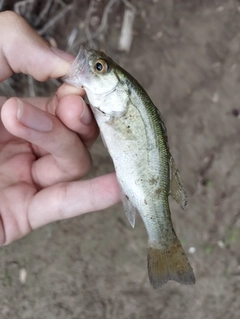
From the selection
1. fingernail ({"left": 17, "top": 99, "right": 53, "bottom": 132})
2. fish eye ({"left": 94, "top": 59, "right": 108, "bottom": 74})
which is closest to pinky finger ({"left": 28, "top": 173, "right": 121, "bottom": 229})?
fingernail ({"left": 17, "top": 99, "right": 53, "bottom": 132})

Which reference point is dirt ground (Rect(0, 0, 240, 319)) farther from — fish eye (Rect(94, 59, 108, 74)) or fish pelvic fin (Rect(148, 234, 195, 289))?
fish eye (Rect(94, 59, 108, 74))

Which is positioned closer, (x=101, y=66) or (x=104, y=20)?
(x=101, y=66)

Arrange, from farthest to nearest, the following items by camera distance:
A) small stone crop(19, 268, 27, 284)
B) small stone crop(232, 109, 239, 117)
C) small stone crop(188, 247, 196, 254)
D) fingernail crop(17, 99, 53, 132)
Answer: small stone crop(232, 109, 239, 117)
small stone crop(188, 247, 196, 254)
small stone crop(19, 268, 27, 284)
fingernail crop(17, 99, 53, 132)

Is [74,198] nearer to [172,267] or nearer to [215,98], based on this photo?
[172,267]

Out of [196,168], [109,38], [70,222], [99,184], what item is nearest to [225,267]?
[196,168]

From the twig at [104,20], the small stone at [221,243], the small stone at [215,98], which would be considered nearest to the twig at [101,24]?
the twig at [104,20]

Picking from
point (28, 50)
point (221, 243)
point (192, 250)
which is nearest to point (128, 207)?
point (28, 50)

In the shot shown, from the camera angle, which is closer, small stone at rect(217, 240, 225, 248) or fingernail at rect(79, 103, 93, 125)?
fingernail at rect(79, 103, 93, 125)
